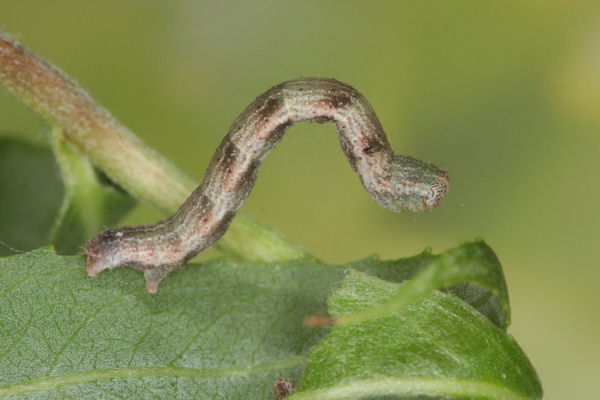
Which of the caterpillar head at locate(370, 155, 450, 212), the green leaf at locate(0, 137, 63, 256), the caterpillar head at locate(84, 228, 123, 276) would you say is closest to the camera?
the caterpillar head at locate(84, 228, 123, 276)

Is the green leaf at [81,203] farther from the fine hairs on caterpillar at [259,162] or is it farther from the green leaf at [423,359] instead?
the green leaf at [423,359]

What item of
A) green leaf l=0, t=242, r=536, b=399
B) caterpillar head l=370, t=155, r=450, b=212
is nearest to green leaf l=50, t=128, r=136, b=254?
green leaf l=0, t=242, r=536, b=399

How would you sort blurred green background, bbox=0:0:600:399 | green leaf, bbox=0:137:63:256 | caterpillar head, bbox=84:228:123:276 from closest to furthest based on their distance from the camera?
caterpillar head, bbox=84:228:123:276
blurred green background, bbox=0:0:600:399
green leaf, bbox=0:137:63:256

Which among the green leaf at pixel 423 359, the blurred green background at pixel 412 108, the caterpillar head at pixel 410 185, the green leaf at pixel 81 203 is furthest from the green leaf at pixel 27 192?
the green leaf at pixel 423 359

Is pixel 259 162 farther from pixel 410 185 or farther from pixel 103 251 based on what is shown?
pixel 103 251

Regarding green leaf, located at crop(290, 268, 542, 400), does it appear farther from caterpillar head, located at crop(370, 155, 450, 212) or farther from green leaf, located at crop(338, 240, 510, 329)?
caterpillar head, located at crop(370, 155, 450, 212)

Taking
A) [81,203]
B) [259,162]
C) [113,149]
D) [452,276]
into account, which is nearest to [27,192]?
[81,203]
